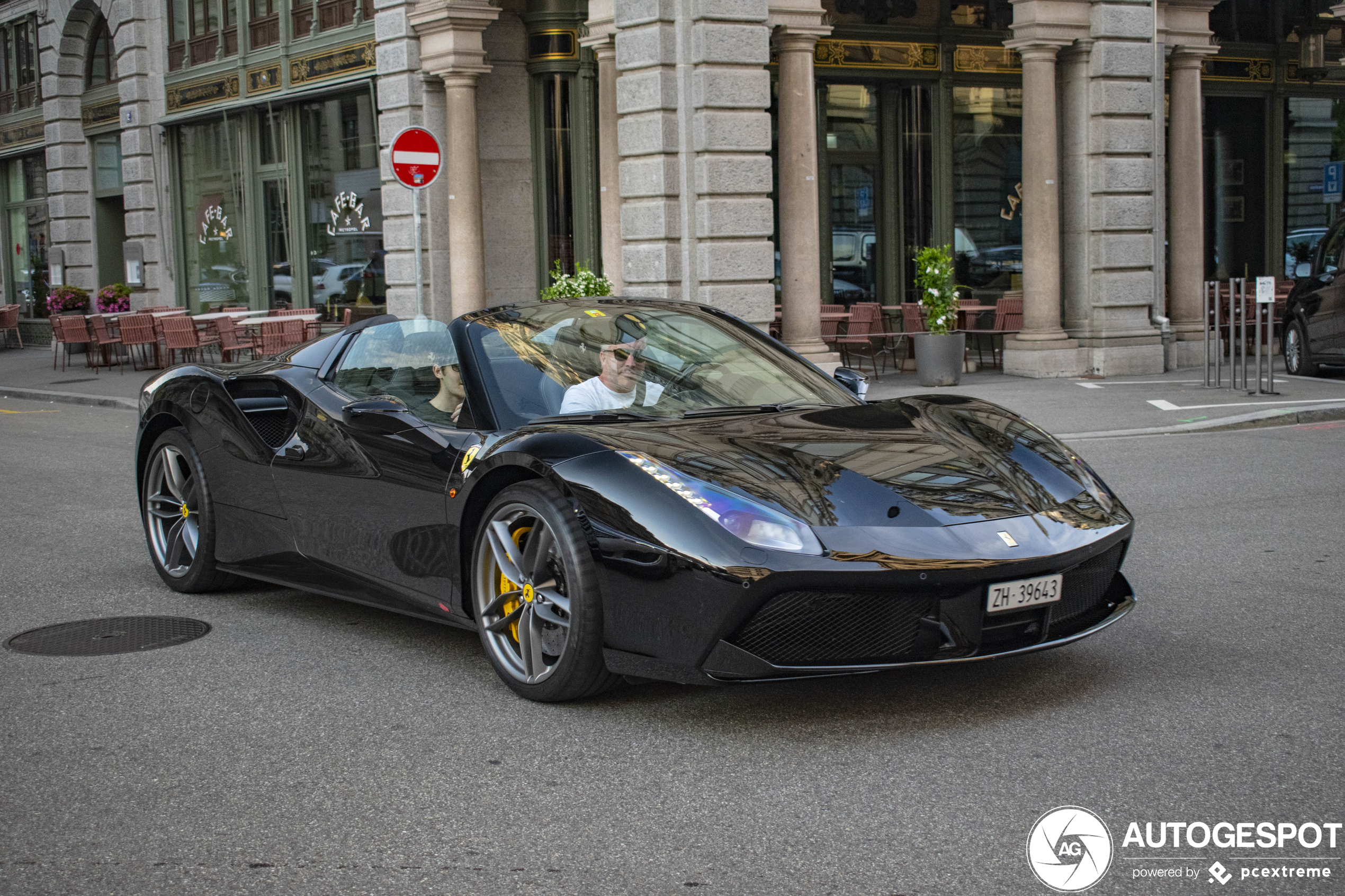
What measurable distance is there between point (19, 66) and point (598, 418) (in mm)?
32087

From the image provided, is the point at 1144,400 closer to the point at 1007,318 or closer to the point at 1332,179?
the point at 1007,318

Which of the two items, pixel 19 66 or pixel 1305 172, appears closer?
pixel 1305 172

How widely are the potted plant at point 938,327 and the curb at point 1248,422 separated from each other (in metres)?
4.25

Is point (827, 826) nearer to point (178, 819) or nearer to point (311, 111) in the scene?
point (178, 819)

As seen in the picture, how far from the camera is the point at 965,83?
22000 mm

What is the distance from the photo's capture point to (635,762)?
4.27m

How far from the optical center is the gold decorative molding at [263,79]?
2352 centimetres

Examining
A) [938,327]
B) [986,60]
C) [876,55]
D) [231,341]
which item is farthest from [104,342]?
[986,60]

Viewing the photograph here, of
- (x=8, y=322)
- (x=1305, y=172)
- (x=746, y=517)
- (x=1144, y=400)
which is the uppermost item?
(x=1305, y=172)

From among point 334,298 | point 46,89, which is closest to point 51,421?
point 334,298

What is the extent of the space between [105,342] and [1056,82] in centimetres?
1531

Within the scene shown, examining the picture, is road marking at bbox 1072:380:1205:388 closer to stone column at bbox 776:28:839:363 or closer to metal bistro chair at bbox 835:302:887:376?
metal bistro chair at bbox 835:302:887:376

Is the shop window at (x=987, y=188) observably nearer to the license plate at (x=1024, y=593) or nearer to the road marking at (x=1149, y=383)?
the road marking at (x=1149, y=383)

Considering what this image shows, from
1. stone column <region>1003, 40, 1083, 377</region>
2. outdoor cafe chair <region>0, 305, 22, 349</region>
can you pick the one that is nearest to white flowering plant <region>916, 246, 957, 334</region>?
stone column <region>1003, 40, 1083, 377</region>
